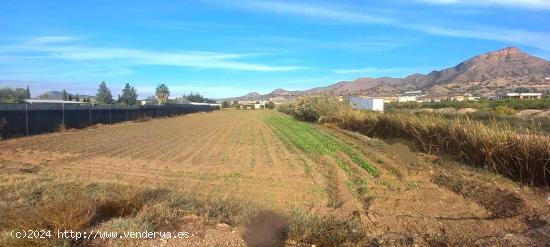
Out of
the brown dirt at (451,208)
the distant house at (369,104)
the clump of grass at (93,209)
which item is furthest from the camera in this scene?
the distant house at (369,104)

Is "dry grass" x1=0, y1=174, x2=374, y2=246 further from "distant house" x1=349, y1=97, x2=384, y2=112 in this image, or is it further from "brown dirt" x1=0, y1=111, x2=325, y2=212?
"distant house" x1=349, y1=97, x2=384, y2=112

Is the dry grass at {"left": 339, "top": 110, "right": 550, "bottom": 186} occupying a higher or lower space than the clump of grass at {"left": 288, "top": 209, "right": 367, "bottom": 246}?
higher

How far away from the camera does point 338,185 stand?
12070mm

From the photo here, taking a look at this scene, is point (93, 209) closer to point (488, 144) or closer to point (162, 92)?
point (488, 144)

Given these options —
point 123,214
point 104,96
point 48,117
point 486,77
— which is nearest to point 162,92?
point 104,96

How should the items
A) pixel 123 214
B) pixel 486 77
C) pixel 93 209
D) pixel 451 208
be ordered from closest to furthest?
pixel 93 209
pixel 123 214
pixel 451 208
pixel 486 77

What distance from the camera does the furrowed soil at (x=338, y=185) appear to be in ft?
25.0

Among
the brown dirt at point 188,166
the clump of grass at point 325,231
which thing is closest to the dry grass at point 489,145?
the brown dirt at point 188,166

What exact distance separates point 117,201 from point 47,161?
340 inches

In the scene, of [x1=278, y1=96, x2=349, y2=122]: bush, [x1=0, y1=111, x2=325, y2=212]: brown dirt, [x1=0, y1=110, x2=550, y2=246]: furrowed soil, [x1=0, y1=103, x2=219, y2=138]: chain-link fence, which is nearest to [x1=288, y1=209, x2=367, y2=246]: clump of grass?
[x1=0, y1=110, x2=550, y2=246]: furrowed soil

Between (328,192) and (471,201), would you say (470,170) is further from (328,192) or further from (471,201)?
(328,192)

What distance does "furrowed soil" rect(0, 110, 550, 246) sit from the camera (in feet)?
25.0

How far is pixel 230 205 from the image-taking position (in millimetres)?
8648

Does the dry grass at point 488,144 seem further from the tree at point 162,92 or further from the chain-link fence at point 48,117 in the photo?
the tree at point 162,92
